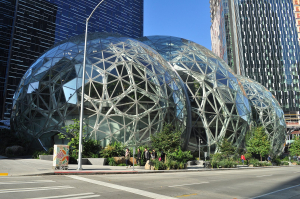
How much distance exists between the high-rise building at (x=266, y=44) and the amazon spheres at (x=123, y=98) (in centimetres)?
8829

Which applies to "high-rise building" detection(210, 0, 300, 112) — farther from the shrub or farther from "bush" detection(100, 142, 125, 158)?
the shrub

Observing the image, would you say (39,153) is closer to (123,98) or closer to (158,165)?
(123,98)

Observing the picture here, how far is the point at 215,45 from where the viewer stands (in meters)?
149

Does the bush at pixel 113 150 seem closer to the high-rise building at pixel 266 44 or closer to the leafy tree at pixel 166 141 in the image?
the leafy tree at pixel 166 141

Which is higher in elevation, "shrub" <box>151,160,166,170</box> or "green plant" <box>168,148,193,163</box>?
"green plant" <box>168,148,193,163</box>

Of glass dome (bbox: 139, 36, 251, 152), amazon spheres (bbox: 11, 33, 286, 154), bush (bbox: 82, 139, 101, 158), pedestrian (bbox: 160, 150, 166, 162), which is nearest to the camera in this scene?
bush (bbox: 82, 139, 101, 158)

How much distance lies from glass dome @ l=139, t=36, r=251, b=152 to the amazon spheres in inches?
5.2

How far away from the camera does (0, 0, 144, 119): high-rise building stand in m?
90.9

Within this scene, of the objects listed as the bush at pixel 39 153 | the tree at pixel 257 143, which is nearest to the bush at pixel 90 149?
the bush at pixel 39 153

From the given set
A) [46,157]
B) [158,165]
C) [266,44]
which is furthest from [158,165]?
[266,44]

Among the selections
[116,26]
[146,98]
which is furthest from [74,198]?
[116,26]

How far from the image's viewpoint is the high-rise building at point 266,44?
4525 inches

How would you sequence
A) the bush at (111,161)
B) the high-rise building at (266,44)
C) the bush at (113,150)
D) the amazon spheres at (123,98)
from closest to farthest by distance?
the bush at (111,161)
the bush at (113,150)
the amazon spheres at (123,98)
the high-rise building at (266,44)

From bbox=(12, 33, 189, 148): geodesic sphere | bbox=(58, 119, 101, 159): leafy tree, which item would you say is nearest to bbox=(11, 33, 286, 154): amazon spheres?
bbox=(12, 33, 189, 148): geodesic sphere
